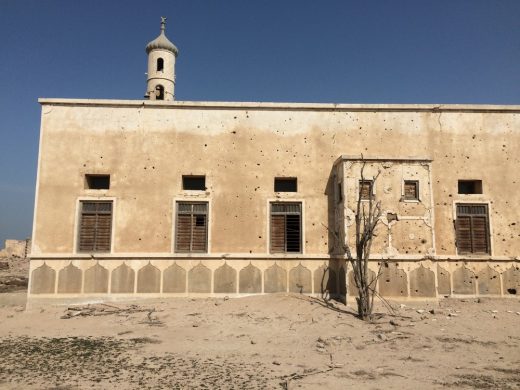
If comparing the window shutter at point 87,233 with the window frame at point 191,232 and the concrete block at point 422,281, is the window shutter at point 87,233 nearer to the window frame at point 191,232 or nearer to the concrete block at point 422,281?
the window frame at point 191,232

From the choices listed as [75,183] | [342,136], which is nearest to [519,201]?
[342,136]

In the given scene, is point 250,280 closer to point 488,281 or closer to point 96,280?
point 96,280

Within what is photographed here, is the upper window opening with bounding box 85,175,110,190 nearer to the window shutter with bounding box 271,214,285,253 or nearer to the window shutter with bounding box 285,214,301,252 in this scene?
the window shutter with bounding box 271,214,285,253

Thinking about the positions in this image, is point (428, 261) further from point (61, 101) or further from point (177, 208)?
point (61, 101)

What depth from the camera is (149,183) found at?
39.1ft

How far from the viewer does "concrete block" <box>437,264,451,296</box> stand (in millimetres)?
11484

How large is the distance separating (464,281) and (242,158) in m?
6.77

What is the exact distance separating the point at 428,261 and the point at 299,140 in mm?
4600

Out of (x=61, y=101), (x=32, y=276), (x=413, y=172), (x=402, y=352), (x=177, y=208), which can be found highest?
(x=61, y=101)

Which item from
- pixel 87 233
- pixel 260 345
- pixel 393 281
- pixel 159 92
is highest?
pixel 159 92

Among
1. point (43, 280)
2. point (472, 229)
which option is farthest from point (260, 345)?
point (472, 229)

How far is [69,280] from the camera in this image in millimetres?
11469

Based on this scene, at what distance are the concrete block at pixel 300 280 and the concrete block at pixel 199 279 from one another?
2194 mm

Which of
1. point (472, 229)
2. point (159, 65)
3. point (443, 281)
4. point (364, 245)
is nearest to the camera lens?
point (364, 245)
